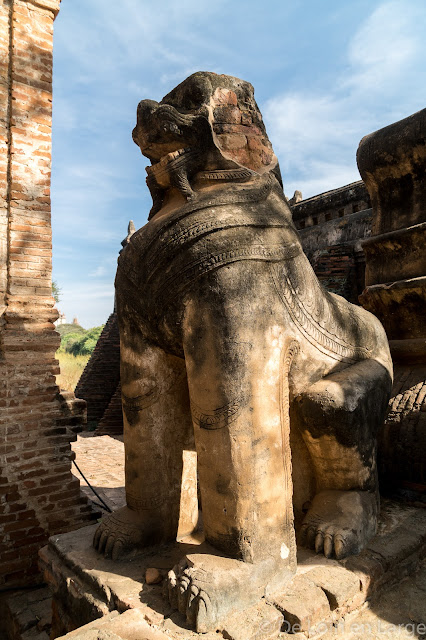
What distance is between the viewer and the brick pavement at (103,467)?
5482 millimetres

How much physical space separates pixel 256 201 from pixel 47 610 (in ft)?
9.91

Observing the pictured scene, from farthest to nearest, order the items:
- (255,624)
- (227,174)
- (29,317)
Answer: (29,317)
(227,174)
(255,624)

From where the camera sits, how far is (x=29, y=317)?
3867 mm

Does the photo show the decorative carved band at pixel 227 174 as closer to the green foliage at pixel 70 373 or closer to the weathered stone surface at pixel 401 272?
the weathered stone surface at pixel 401 272

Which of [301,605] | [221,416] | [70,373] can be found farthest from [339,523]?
[70,373]

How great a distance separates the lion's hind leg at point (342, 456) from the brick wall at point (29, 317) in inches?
99.1

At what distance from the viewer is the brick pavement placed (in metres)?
5.48

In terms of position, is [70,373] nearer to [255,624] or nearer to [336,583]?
[336,583]

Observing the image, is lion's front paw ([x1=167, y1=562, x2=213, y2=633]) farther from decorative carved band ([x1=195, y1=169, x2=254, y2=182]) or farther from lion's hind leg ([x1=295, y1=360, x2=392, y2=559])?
decorative carved band ([x1=195, y1=169, x2=254, y2=182])

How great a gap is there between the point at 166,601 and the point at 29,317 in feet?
9.07

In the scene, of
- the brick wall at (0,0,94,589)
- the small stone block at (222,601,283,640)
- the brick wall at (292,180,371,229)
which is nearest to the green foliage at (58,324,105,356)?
the brick wall at (292,180,371,229)

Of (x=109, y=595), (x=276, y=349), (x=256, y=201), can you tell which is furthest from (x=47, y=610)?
(x=256, y=201)

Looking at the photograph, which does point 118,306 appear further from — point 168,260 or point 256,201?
point 256,201

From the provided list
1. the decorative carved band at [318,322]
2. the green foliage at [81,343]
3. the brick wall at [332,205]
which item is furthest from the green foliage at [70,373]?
the decorative carved band at [318,322]
